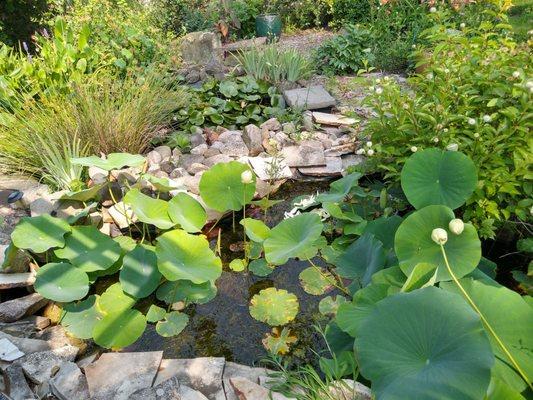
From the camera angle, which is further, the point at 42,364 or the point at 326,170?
the point at 326,170

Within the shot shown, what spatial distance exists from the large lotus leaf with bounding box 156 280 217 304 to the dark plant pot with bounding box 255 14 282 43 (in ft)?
16.8

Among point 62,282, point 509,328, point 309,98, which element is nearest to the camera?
point 509,328

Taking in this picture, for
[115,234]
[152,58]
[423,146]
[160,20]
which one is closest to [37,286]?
[115,234]

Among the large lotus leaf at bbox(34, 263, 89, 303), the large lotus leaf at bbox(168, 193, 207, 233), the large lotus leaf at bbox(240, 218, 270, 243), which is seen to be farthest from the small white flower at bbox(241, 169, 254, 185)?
the large lotus leaf at bbox(34, 263, 89, 303)

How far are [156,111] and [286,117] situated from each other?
3.84 ft

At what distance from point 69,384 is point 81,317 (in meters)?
0.48

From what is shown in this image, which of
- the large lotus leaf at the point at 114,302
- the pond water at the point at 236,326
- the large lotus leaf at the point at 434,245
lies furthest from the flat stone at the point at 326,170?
the large lotus leaf at the point at 114,302

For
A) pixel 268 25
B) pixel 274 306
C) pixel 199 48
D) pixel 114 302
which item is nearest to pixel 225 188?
pixel 274 306

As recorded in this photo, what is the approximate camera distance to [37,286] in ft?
7.52

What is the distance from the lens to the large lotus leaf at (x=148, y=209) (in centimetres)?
271

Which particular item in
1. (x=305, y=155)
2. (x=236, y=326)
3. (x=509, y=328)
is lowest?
(x=236, y=326)

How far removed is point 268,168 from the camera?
3.53 meters

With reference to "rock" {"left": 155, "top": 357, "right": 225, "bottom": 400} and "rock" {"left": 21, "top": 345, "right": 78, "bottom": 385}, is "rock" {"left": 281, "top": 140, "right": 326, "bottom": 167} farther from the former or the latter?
"rock" {"left": 21, "top": 345, "right": 78, "bottom": 385}

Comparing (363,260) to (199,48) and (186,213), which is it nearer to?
(186,213)
